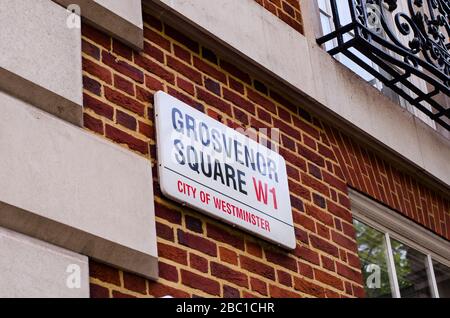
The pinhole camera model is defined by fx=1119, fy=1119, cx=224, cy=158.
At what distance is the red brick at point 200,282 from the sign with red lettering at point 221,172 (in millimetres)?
314

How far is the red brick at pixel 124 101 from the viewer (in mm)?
4688

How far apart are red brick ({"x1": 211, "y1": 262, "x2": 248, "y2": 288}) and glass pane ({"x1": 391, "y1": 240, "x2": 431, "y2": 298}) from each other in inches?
66.4

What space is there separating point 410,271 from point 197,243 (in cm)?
217

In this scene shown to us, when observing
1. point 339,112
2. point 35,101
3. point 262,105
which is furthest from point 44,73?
point 339,112

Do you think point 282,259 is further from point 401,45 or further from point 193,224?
point 401,45

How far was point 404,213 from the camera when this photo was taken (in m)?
6.52

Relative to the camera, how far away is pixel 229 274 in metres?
4.82

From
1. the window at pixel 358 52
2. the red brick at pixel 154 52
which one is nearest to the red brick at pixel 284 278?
the red brick at pixel 154 52

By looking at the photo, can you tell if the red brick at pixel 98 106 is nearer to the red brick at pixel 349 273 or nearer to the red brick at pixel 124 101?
the red brick at pixel 124 101

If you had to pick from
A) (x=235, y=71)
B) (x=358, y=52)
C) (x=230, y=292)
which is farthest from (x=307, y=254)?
(x=358, y=52)

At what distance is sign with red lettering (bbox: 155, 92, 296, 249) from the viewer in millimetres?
4770

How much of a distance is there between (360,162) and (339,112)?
1.25ft

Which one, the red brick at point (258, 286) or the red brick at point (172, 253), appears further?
the red brick at point (258, 286)
